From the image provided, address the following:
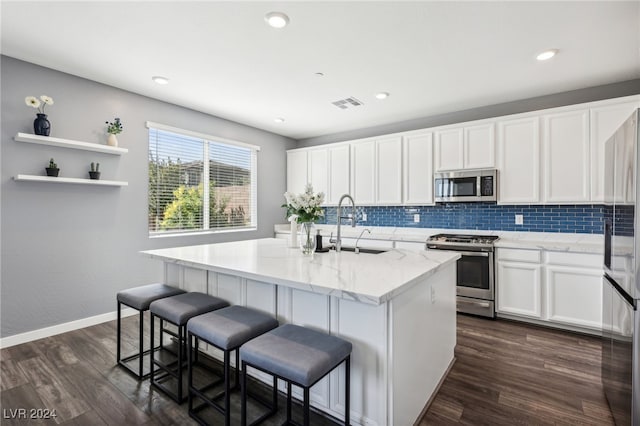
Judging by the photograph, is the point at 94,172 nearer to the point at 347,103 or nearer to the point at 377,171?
the point at 347,103

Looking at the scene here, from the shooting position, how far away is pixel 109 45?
2.59 metres

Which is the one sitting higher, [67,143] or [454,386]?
[67,143]

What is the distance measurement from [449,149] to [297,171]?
106 inches

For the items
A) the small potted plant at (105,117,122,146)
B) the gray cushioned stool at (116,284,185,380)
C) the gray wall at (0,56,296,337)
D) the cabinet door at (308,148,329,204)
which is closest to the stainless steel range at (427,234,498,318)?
the cabinet door at (308,148,329,204)

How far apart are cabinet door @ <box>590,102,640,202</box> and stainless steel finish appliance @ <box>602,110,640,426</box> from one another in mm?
1449

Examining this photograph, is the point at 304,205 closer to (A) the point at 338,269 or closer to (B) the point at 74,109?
(A) the point at 338,269

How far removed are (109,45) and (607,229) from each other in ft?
13.3

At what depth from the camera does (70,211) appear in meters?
3.18

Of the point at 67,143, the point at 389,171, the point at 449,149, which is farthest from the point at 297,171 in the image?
the point at 67,143

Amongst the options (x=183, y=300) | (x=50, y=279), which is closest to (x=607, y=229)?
(x=183, y=300)

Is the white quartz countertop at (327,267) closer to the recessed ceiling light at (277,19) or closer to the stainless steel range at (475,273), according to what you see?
the stainless steel range at (475,273)

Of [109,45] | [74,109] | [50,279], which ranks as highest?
[109,45]

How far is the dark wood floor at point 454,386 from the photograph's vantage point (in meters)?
1.87

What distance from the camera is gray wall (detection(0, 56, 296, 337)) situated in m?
2.83
